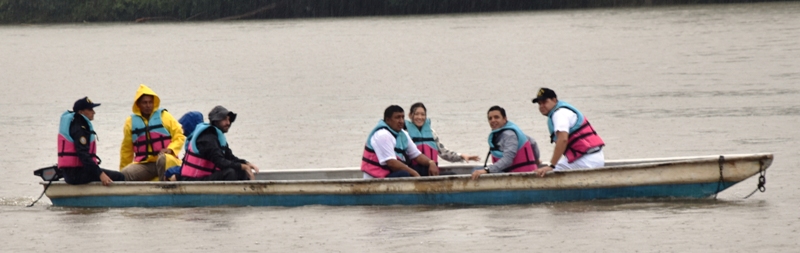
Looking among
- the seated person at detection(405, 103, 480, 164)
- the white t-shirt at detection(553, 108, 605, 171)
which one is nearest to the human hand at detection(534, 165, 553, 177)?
the white t-shirt at detection(553, 108, 605, 171)

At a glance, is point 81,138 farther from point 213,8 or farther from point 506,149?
point 213,8

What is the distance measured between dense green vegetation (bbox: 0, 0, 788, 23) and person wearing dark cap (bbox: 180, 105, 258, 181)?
166 feet

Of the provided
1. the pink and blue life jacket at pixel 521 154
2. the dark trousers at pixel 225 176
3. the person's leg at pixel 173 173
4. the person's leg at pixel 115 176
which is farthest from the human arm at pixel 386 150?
the person's leg at pixel 115 176

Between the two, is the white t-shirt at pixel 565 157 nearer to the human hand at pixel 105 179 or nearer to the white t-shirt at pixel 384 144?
the white t-shirt at pixel 384 144

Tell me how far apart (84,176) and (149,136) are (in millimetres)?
674

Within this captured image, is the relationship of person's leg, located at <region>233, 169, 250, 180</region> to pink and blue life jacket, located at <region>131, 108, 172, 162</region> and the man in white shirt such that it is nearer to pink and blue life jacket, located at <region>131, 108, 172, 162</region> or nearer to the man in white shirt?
pink and blue life jacket, located at <region>131, 108, 172, 162</region>

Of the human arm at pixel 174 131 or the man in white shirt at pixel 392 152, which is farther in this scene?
the human arm at pixel 174 131

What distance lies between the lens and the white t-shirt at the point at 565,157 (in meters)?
10.4

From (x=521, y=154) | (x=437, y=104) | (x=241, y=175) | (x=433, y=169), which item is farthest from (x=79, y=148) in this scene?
(x=437, y=104)

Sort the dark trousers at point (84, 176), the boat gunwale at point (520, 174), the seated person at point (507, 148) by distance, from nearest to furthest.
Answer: the boat gunwale at point (520, 174) < the seated person at point (507, 148) < the dark trousers at point (84, 176)

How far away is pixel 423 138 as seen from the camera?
11.4 meters

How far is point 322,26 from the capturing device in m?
53.8

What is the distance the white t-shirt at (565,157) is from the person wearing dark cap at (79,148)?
3956mm

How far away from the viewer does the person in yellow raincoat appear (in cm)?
1173
